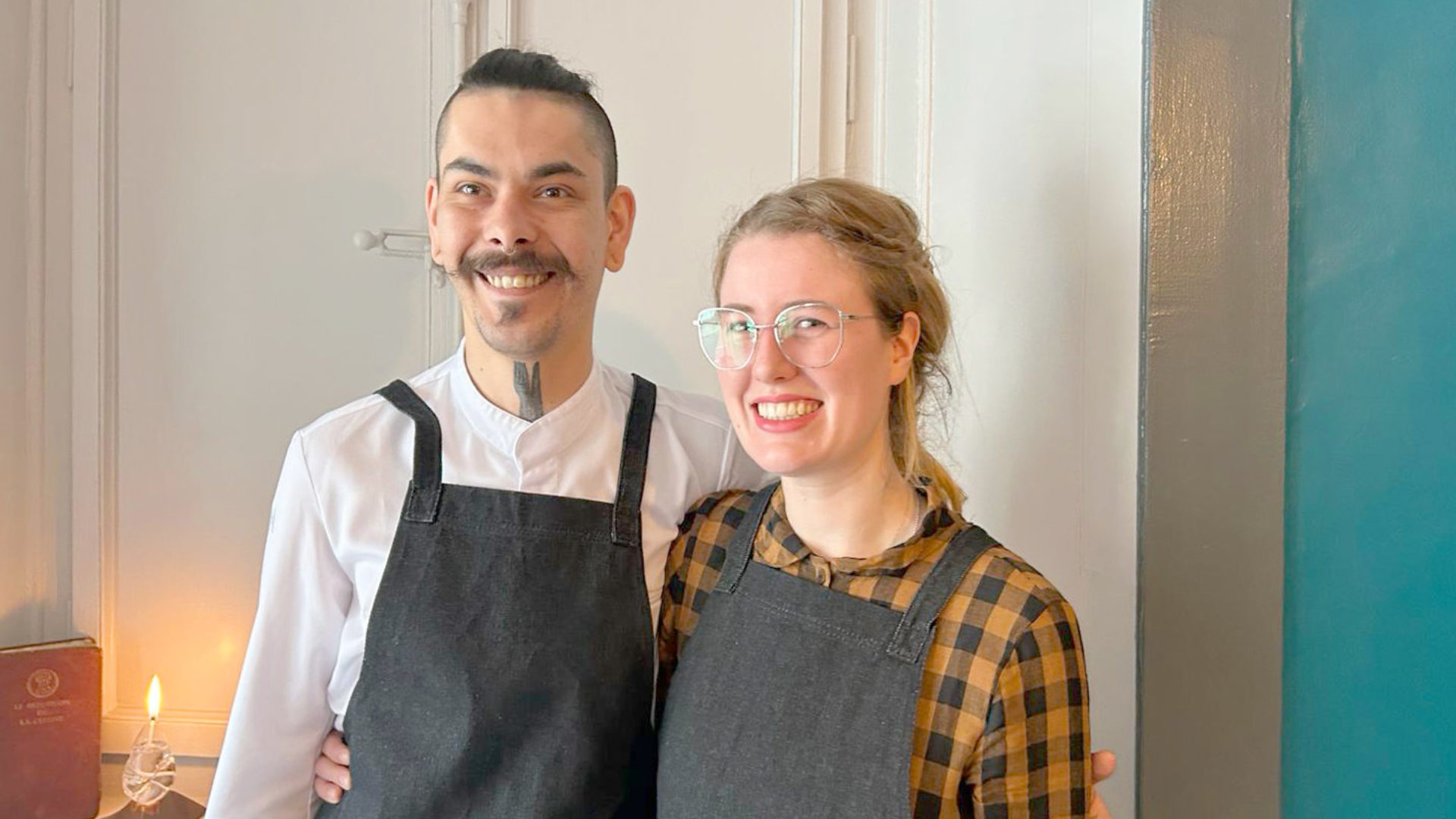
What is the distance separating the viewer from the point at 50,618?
212 centimetres

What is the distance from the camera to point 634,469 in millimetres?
1407

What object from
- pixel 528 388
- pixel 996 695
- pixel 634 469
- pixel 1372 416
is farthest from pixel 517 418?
pixel 1372 416

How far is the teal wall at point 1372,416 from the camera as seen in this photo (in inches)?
40.3

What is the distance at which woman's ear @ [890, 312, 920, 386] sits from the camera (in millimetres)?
1201

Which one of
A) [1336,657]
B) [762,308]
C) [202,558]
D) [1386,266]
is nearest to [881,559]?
[762,308]

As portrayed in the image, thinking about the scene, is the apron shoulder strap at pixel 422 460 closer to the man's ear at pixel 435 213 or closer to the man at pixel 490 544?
the man at pixel 490 544

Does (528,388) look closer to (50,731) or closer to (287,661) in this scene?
(287,661)

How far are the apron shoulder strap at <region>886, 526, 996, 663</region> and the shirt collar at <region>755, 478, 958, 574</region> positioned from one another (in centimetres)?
4

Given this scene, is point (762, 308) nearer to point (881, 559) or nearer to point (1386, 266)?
point (881, 559)

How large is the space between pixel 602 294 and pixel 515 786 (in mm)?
1077

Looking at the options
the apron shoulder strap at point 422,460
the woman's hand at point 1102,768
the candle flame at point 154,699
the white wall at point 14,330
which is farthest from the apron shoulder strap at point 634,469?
the white wall at point 14,330

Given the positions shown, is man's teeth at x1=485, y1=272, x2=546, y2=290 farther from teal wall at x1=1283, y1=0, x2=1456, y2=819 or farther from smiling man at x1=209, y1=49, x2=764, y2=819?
teal wall at x1=1283, y1=0, x2=1456, y2=819

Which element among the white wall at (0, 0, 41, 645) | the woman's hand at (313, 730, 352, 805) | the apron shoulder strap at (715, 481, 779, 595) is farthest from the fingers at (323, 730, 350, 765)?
the white wall at (0, 0, 41, 645)

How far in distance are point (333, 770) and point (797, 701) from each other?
64cm
